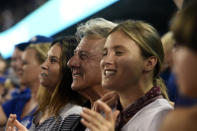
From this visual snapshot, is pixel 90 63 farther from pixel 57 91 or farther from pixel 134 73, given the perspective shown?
pixel 134 73

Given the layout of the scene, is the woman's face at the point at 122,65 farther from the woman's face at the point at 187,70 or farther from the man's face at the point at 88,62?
the woman's face at the point at 187,70

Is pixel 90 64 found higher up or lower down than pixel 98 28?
lower down

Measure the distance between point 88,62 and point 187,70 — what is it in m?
1.27

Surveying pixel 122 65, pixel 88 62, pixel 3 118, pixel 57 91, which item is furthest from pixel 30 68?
pixel 122 65

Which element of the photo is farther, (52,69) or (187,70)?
(52,69)

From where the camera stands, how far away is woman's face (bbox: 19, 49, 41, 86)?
10.2 feet

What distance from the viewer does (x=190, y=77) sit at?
756 millimetres

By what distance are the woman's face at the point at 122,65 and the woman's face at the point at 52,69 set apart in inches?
27.8

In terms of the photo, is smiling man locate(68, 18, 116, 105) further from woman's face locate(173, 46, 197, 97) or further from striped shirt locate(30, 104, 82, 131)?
woman's face locate(173, 46, 197, 97)

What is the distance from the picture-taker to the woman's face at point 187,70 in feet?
2.48

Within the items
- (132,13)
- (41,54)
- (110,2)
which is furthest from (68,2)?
(41,54)

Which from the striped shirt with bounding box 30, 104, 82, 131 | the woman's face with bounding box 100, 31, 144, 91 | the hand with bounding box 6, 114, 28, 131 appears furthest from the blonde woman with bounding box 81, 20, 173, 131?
the hand with bounding box 6, 114, 28, 131

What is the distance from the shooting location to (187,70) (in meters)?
0.76

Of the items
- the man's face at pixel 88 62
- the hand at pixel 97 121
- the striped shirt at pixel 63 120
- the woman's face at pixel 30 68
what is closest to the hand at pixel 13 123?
the striped shirt at pixel 63 120
